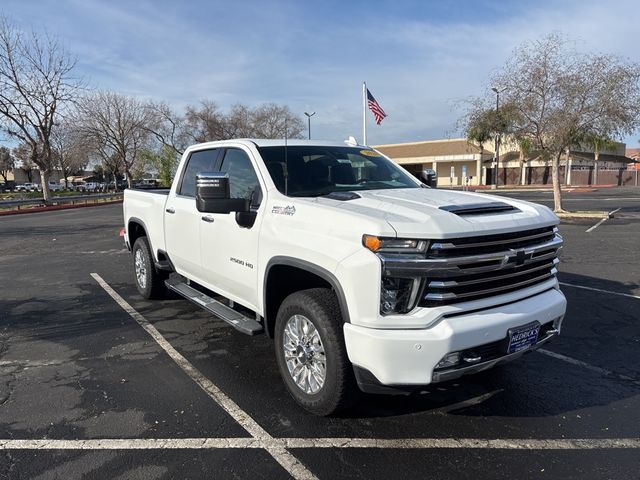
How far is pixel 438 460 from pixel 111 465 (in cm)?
197

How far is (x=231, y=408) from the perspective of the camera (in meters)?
3.67

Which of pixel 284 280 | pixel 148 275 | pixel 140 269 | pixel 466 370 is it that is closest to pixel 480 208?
pixel 466 370

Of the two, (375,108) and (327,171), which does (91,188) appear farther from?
(327,171)

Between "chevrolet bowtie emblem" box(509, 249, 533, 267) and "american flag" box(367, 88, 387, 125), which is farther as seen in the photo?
"american flag" box(367, 88, 387, 125)

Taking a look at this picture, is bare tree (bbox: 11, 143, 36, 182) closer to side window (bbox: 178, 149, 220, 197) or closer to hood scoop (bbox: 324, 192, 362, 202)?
side window (bbox: 178, 149, 220, 197)

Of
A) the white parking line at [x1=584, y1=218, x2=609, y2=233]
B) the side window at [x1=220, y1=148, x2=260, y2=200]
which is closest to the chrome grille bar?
the side window at [x1=220, y1=148, x2=260, y2=200]

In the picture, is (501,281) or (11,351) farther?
(11,351)

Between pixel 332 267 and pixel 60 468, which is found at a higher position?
pixel 332 267

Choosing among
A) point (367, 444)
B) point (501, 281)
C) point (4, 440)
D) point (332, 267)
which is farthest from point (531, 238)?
point (4, 440)

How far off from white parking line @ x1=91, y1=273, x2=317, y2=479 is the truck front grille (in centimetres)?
124

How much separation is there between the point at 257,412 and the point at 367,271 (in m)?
1.50

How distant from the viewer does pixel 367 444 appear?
3170 millimetres

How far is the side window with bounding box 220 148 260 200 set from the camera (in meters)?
4.30

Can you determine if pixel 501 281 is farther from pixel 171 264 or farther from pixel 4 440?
pixel 171 264
